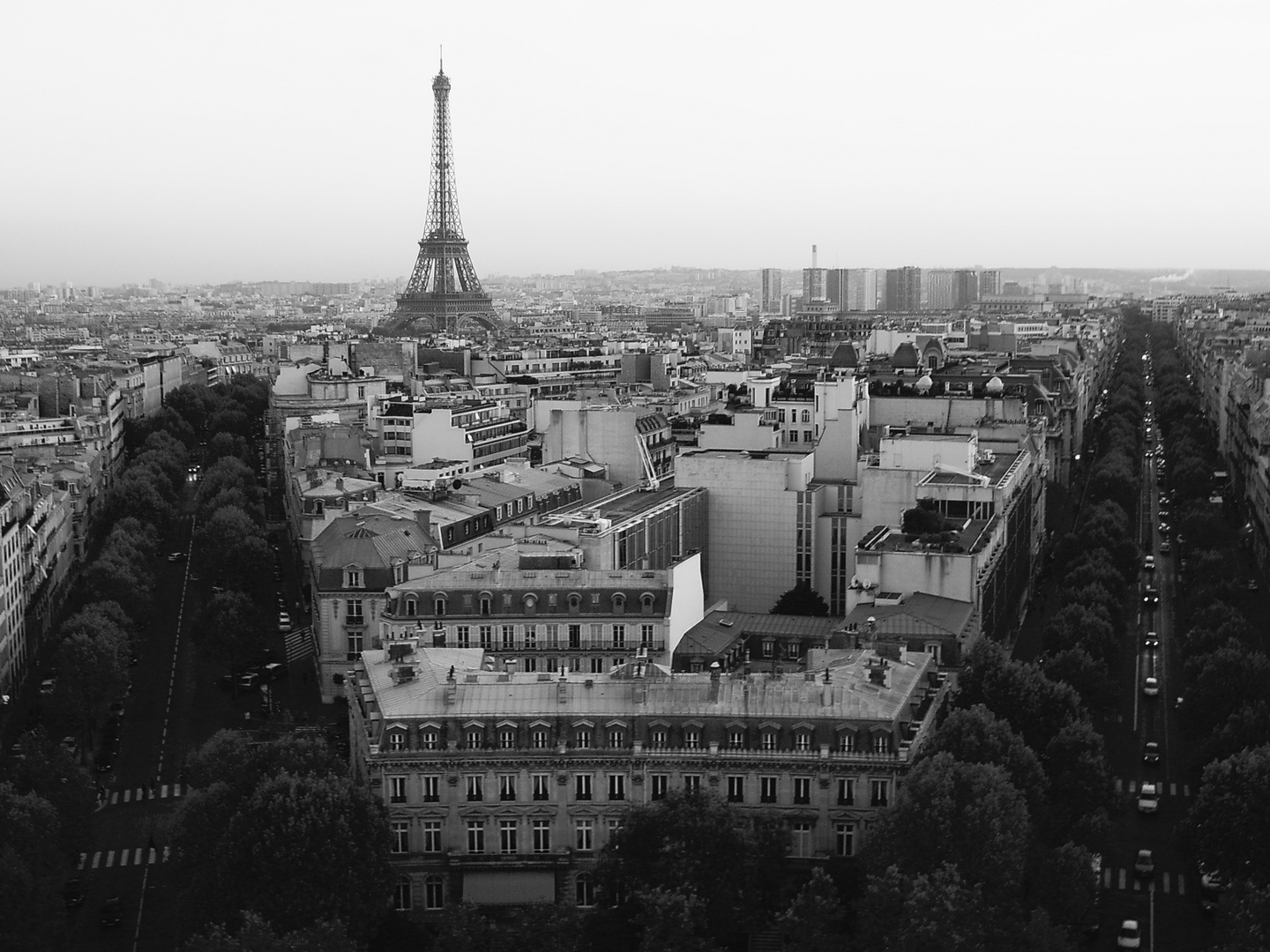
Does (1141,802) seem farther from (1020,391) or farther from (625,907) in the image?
(1020,391)

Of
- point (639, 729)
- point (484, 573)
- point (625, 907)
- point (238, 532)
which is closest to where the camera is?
point (625, 907)

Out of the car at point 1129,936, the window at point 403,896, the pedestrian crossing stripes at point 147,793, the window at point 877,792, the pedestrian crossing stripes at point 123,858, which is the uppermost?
the window at point 877,792

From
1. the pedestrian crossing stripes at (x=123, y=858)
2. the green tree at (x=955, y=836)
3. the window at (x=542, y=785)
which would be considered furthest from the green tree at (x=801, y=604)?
the green tree at (x=955, y=836)


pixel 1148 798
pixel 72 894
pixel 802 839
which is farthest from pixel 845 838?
pixel 72 894

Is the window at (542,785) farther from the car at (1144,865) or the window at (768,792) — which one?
the car at (1144,865)

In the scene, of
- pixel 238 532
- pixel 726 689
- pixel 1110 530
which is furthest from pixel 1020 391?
pixel 726 689

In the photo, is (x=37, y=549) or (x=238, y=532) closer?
(x=37, y=549)

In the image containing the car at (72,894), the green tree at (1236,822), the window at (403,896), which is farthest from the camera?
the car at (72,894)

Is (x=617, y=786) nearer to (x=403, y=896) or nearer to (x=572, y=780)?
(x=572, y=780)
